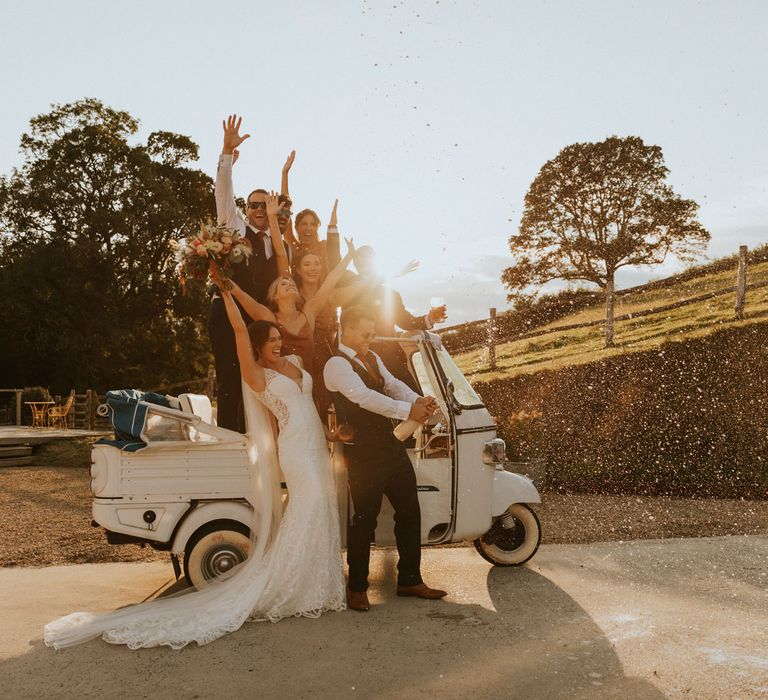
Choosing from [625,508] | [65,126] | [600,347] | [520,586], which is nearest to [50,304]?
[65,126]

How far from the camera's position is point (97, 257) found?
30391 millimetres

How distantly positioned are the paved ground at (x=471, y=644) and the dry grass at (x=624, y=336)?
895 centimetres

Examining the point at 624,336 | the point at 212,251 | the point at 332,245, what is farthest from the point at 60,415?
the point at 212,251

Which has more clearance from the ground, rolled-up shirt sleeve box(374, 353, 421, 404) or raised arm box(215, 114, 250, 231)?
raised arm box(215, 114, 250, 231)

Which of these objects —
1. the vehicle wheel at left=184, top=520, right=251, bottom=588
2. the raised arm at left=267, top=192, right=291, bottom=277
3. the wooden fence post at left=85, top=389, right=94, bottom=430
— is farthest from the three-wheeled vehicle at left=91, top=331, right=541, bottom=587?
the wooden fence post at left=85, top=389, right=94, bottom=430

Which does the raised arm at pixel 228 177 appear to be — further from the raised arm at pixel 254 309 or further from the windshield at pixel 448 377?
the windshield at pixel 448 377

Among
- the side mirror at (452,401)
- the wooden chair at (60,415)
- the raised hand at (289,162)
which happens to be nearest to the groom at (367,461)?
the side mirror at (452,401)

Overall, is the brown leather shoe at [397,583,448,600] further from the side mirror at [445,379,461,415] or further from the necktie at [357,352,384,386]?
the necktie at [357,352,384,386]

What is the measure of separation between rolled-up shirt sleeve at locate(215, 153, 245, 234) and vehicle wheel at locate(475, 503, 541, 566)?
3.02 metres

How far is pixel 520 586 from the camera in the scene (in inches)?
225

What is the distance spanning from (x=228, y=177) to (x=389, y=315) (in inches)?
66.7

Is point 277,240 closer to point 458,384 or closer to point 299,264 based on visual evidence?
point 299,264

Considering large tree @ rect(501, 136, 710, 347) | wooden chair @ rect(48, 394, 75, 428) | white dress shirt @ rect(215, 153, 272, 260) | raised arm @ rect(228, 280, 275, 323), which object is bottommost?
wooden chair @ rect(48, 394, 75, 428)

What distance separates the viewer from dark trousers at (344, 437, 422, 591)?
17.4ft
